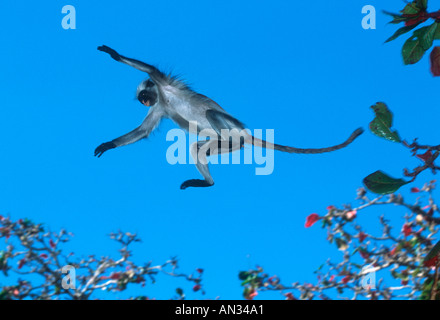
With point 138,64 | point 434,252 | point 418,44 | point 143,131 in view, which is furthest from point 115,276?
point 418,44

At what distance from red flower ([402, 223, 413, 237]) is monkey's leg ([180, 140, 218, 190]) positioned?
85.6 inches

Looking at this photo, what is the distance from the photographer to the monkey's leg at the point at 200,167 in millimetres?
4473

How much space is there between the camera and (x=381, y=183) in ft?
7.04

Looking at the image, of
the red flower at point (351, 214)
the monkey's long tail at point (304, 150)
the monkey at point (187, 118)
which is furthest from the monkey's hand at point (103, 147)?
the red flower at point (351, 214)

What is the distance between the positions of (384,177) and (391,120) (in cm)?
28

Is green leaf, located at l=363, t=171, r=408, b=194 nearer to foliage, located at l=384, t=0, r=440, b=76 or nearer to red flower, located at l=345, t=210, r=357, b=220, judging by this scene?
foliage, located at l=384, t=0, r=440, b=76

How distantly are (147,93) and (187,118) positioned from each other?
0.60m

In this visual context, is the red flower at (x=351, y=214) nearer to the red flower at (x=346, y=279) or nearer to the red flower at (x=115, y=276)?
the red flower at (x=346, y=279)

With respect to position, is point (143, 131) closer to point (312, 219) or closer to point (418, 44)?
point (312, 219)

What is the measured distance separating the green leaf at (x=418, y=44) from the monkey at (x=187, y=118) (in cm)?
183
